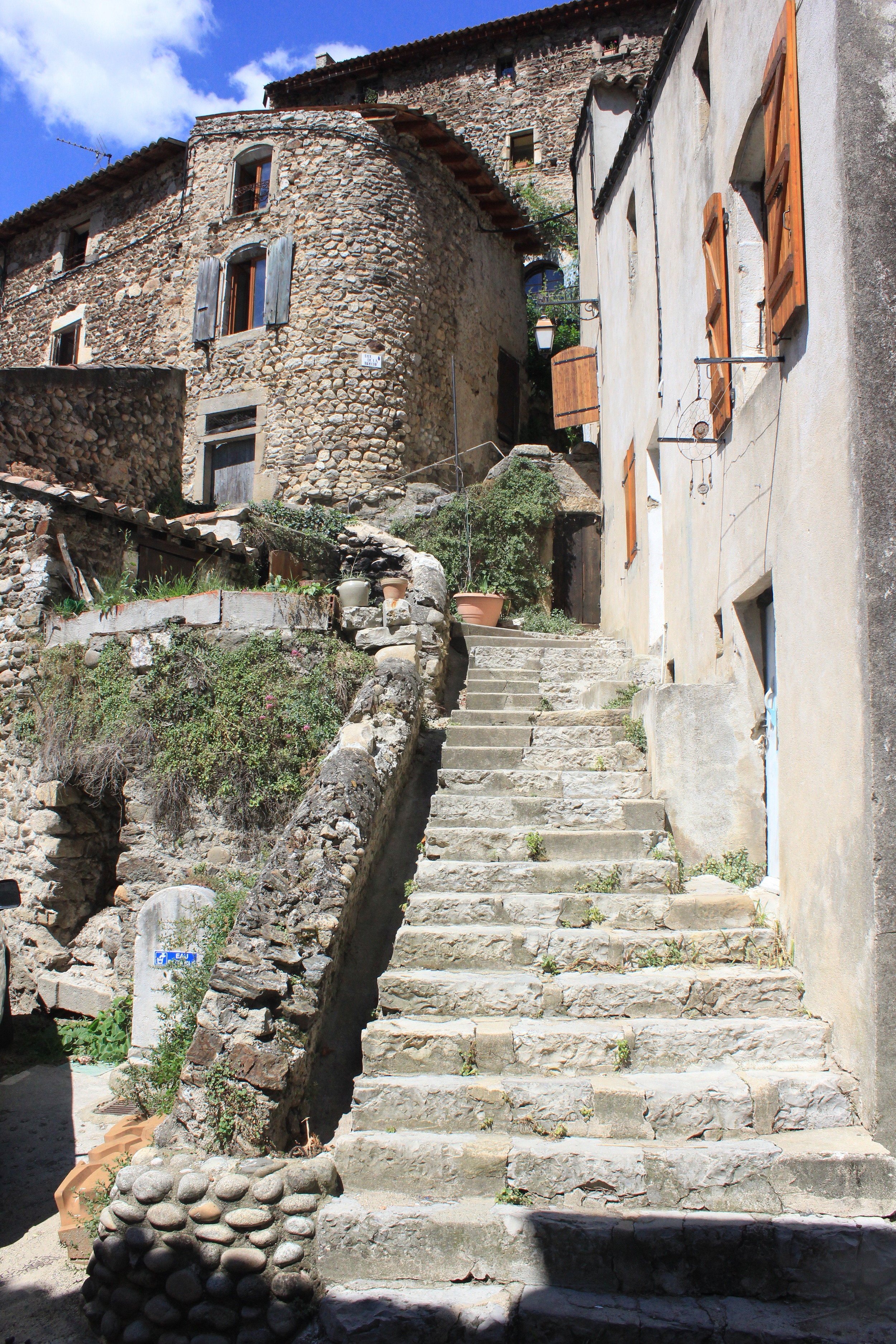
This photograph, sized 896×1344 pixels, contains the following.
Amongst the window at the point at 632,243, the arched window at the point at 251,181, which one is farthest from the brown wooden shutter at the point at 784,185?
the arched window at the point at 251,181

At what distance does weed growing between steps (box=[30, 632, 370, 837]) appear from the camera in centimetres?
728

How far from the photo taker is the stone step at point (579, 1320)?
299 cm

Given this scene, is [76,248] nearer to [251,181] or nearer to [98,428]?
[251,181]

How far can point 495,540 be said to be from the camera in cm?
1284

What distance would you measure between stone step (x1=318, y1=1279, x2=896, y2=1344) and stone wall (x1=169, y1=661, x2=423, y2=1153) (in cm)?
92

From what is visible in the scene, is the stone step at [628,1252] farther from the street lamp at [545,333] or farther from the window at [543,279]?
the window at [543,279]

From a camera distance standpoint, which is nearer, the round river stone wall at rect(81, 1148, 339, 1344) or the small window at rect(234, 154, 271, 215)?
the round river stone wall at rect(81, 1148, 339, 1344)

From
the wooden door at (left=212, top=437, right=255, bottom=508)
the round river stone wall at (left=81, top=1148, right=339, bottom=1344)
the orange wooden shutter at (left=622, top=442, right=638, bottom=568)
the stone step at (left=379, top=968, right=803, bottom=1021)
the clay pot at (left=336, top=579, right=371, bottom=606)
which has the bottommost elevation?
the round river stone wall at (left=81, top=1148, right=339, bottom=1344)

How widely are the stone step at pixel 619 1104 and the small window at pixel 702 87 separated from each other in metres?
6.35

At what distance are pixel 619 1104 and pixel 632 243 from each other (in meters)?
9.15

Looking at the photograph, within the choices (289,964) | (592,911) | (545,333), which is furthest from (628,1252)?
(545,333)

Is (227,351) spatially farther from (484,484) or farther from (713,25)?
(713,25)

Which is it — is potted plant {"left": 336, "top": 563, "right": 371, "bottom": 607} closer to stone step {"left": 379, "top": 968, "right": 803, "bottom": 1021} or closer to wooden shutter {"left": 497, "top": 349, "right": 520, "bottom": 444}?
stone step {"left": 379, "top": 968, "right": 803, "bottom": 1021}

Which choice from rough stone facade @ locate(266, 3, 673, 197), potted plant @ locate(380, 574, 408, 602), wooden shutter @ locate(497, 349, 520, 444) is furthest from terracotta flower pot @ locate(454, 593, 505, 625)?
rough stone facade @ locate(266, 3, 673, 197)
